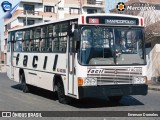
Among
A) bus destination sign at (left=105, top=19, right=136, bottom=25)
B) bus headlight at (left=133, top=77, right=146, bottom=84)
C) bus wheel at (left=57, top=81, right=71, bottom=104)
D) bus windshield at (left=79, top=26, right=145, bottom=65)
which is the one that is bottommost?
bus wheel at (left=57, top=81, right=71, bottom=104)

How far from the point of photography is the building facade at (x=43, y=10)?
71062 millimetres

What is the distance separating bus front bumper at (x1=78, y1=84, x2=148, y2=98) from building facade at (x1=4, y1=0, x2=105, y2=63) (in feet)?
181

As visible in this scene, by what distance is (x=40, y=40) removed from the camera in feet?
55.1

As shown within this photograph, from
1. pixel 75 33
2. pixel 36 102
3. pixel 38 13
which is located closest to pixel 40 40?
pixel 36 102

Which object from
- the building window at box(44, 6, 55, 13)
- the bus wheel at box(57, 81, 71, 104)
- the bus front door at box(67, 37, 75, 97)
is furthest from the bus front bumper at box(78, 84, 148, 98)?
the building window at box(44, 6, 55, 13)

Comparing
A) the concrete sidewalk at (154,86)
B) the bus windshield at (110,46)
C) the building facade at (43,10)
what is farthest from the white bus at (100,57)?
the building facade at (43,10)

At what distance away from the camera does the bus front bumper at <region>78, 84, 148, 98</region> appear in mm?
12617

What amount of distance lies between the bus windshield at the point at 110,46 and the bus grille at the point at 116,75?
244 millimetres

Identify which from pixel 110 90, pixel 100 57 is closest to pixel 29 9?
pixel 100 57

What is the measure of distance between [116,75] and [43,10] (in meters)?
62.0

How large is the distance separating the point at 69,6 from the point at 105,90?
64.0 m

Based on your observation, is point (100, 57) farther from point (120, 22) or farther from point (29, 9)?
point (29, 9)

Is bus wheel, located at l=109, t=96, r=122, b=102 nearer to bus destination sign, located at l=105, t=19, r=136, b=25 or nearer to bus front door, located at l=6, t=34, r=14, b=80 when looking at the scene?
bus destination sign, located at l=105, t=19, r=136, b=25

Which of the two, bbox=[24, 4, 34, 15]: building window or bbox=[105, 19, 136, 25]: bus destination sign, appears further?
bbox=[24, 4, 34, 15]: building window
